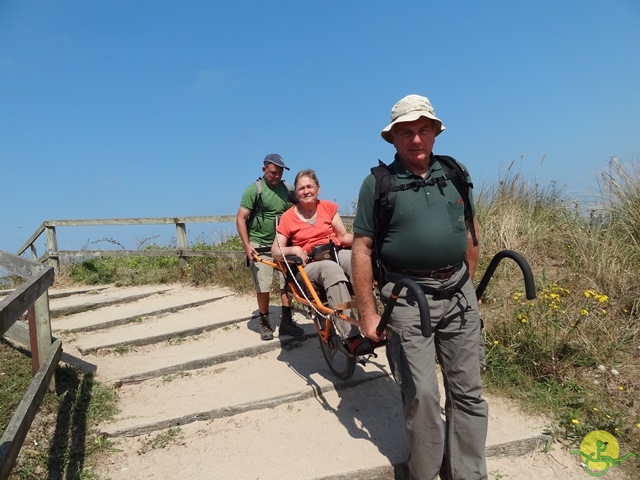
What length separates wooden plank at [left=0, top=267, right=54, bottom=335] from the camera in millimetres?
2426

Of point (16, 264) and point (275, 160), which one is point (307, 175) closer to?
point (275, 160)

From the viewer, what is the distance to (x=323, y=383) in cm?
436

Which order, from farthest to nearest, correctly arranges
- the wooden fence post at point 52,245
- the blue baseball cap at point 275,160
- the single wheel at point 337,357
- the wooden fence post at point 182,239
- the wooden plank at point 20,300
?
the wooden fence post at point 52,245 → the wooden fence post at point 182,239 → the blue baseball cap at point 275,160 → the single wheel at point 337,357 → the wooden plank at point 20,300

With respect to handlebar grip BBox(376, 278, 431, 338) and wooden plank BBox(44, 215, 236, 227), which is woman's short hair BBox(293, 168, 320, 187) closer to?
handlebar grip BBox(376, 278, 431, 338)

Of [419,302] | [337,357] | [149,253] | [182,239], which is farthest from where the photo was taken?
[149,253]

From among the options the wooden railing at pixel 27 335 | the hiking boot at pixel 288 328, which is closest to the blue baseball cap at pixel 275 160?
the hiking boot at pixel 288 328

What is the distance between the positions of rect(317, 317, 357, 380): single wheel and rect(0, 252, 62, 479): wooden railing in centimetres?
221

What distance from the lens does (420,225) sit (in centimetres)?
261

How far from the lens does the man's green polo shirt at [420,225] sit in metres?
2.61

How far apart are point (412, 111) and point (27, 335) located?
165 inches

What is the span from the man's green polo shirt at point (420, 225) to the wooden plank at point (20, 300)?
1903mm

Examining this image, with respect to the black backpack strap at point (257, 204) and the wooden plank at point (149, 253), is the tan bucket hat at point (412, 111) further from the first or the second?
the wooden plank at point (149, 253)

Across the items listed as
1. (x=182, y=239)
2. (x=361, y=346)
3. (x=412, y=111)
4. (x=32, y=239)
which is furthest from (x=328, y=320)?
(x=32, y=239)

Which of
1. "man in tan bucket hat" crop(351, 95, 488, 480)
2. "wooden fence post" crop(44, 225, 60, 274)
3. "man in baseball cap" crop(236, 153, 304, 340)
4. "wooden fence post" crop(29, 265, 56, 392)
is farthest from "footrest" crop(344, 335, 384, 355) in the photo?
"wooden fence post" crop(44, 225, 60, 274)
